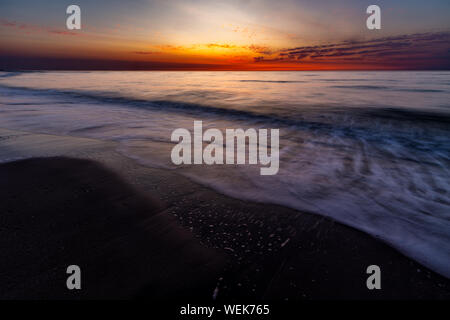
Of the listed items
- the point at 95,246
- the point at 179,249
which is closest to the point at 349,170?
the point at 179,249

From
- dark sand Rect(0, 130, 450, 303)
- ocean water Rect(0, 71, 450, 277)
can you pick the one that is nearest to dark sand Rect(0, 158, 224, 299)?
dark sand Rect(0, 130, 450, 303)

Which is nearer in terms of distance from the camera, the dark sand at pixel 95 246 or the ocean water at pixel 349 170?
the dark sand at pixel 95 246

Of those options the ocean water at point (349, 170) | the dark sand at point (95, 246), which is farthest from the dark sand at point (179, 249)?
the ocean water at point (349, 170)

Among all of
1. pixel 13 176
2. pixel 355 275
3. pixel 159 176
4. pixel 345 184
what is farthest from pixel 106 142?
pixel 355 275

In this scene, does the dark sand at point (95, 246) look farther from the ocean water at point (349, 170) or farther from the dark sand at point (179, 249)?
the ocean water at point (349, 170)

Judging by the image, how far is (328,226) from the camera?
2.80m

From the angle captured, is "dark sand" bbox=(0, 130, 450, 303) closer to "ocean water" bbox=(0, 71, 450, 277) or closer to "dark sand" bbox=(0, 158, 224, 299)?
"dark sand" bbox=(0, 158, 224, 299)

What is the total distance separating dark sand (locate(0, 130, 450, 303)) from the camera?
6.40ft

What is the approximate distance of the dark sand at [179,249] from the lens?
195 cm

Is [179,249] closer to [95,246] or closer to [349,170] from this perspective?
[95,246]

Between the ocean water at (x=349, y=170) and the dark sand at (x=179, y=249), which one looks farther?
the ocean water at (x=349, y=170)
